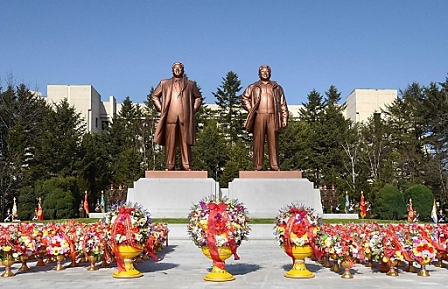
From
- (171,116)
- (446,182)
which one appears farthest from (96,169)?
(446,182)

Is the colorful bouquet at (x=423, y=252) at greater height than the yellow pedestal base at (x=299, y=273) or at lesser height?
greater

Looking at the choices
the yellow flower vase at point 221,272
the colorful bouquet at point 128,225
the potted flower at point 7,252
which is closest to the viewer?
the yellow flower vase at point 221,272

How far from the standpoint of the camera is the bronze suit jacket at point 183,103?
13.5m

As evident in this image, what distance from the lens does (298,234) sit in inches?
237

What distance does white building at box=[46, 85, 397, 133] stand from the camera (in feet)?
120

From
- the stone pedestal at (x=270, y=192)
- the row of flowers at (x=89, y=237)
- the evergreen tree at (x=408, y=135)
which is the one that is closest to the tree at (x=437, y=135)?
the evergreen tree at (x=408, y=135)

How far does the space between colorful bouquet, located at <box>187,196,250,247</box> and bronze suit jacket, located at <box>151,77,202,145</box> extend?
7630 mm

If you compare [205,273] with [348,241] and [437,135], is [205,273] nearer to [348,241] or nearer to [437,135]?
[348,241]

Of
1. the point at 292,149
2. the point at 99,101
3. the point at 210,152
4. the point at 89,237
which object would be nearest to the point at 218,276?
the point at 89,237

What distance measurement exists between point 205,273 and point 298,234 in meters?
1.48

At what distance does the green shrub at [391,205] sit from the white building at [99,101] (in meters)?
21.0

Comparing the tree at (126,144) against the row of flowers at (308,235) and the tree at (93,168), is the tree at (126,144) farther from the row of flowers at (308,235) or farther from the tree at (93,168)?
the row of flowers at (308,235)

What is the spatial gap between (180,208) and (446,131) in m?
23.7

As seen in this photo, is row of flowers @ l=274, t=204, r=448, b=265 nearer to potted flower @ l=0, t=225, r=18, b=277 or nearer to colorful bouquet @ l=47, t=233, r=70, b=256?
colorful bouquet @ l=47, t=233, r=70, b=256
